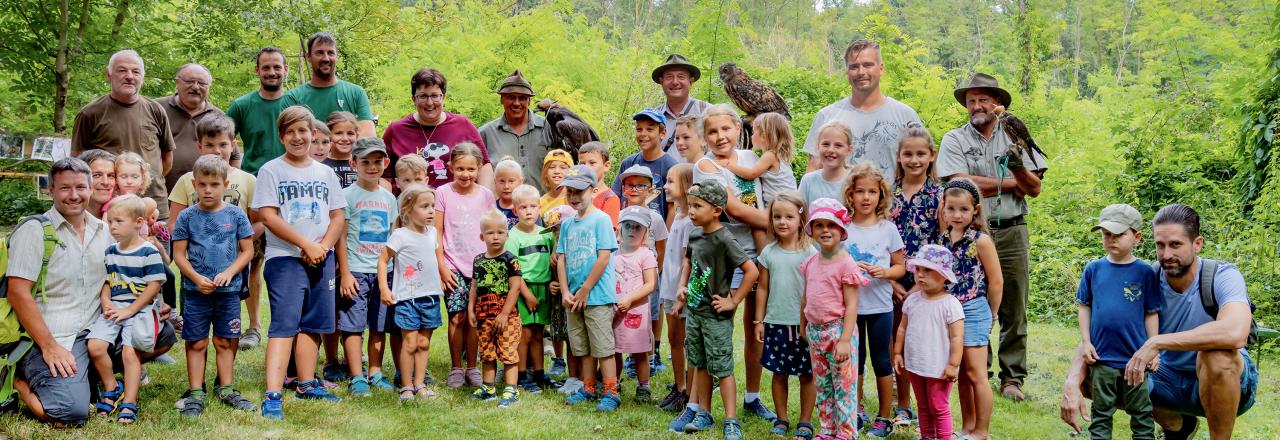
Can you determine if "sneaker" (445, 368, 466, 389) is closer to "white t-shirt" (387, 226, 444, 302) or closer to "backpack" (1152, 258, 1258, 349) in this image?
"white t-shirt" (387, 226, 444, 302)

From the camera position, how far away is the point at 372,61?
525 inches

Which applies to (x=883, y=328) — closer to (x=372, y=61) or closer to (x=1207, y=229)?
(x=1207, y=229)

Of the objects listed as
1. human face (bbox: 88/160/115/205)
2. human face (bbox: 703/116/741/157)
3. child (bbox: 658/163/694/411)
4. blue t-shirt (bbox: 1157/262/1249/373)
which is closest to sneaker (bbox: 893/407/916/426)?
child (bbox: 658/163/694/411)

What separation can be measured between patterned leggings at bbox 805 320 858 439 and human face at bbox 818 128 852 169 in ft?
3.50

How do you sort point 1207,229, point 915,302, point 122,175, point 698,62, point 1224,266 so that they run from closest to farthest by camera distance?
point 1224,266 → point 915,302 → point 122,175 → point 1207,229 → point 698,62

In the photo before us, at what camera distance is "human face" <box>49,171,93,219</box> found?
4.74 m

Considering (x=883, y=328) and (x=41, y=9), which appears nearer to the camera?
(x=883, y=328)

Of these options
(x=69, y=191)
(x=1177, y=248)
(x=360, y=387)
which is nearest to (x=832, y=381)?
(x=1177, y=248)

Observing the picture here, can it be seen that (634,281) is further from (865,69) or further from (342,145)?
(342,145)

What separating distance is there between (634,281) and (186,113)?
3808mm

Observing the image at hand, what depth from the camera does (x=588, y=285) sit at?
217 inches

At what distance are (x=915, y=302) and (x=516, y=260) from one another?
2.46 m

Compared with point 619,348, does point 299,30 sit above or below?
above

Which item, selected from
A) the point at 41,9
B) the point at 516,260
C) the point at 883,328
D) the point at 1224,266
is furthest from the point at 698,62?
the point at 41,9
